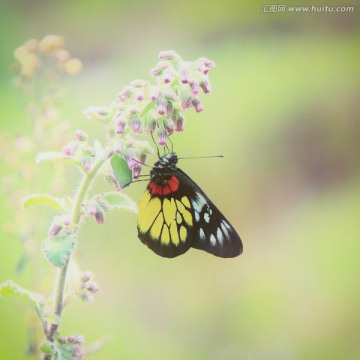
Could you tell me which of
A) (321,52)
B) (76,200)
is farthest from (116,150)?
(321,52)

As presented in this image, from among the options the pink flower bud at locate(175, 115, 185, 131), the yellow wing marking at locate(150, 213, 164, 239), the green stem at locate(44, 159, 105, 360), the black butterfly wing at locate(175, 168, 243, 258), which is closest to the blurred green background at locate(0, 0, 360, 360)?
the yellow wing marking at locate(150, 213, 164, 239)

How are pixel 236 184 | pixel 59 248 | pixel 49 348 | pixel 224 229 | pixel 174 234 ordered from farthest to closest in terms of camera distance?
pixel 236 184, pixel 174 234, pixel 224 229, pixel 49 348, pixel 59 248

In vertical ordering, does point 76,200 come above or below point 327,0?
below

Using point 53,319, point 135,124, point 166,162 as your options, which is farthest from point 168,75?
point 53,319

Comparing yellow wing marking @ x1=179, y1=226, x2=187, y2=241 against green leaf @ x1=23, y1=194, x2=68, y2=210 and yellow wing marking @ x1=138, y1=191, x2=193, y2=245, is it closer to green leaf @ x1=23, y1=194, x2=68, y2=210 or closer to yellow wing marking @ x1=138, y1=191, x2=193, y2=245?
yellow wing marking @ x1=138, y1=191, x2=193, y2=245

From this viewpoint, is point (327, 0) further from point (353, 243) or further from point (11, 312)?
point (11, 312)

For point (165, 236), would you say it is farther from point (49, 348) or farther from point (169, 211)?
point (49, 348)
